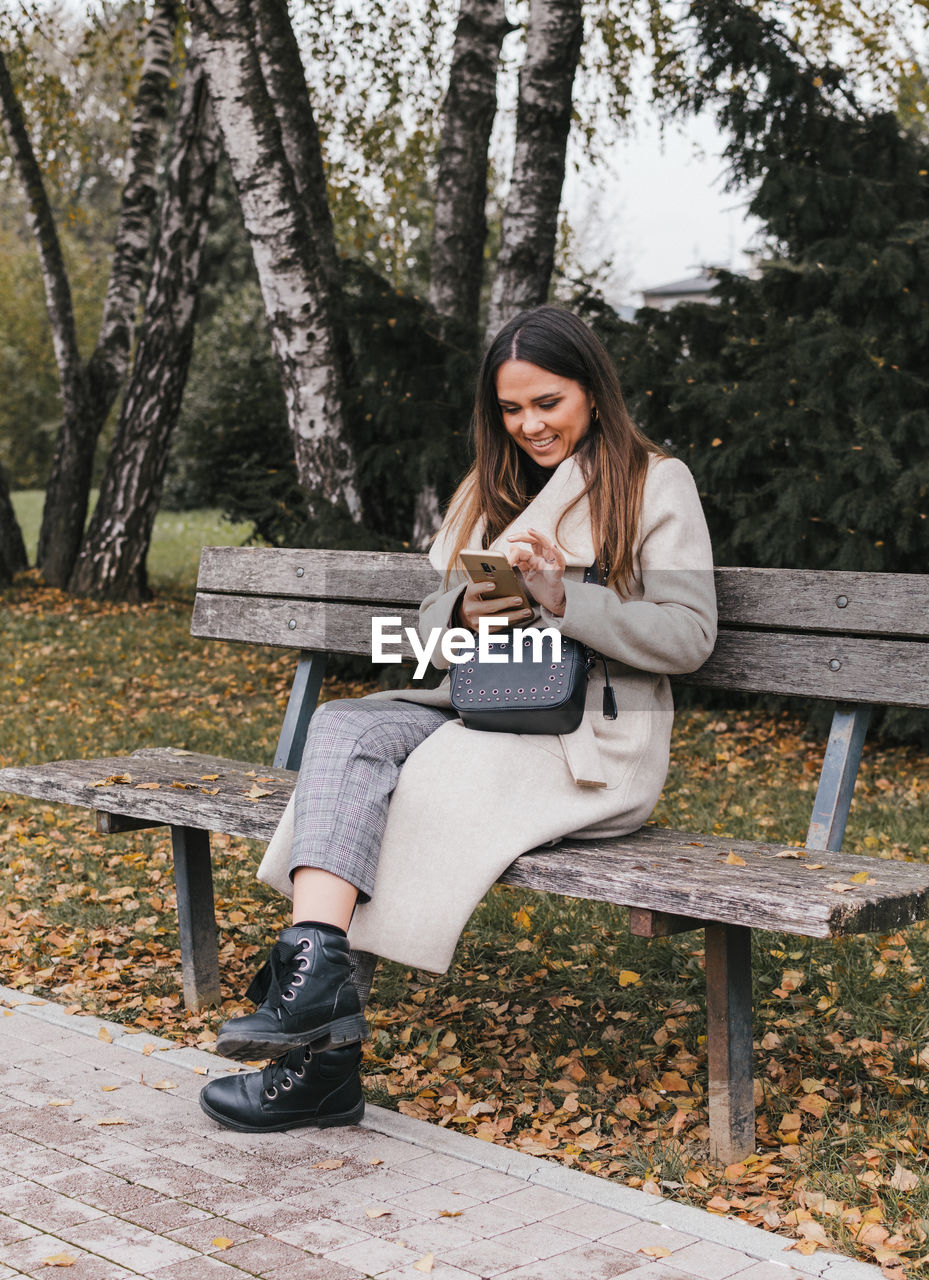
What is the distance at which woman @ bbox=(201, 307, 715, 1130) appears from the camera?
2.81 metres

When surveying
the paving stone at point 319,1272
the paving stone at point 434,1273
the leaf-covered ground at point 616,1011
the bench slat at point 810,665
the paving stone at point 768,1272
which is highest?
the bench slat at point 810,665

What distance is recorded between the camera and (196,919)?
12.4 ft

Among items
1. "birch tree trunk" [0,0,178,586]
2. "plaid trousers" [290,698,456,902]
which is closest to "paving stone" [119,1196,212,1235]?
"plaid trousers" [290,698,456,902]

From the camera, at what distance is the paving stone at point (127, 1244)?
230 centimetres

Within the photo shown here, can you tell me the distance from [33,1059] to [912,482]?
4657 millimetres

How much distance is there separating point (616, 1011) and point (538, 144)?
18.2 ft

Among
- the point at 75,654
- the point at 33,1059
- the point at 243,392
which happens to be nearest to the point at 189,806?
the point at 33,1059

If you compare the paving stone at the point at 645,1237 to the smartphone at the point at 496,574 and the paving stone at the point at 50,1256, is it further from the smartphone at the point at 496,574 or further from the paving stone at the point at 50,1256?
the smartphone at the point at 496,574

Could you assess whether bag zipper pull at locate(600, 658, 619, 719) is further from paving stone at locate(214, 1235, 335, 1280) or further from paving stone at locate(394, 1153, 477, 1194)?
paving stone at locate(214, 1235, 335, 1280)

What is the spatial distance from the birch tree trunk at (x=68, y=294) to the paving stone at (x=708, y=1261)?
1041cm

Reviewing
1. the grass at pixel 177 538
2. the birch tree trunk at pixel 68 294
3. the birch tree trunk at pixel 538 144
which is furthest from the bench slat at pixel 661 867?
the birch tree trunk at pixel 68 294

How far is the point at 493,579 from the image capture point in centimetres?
309

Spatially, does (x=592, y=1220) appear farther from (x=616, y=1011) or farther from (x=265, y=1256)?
(x=616, y=1011)

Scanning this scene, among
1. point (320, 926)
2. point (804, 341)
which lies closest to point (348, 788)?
point (320, 926)
